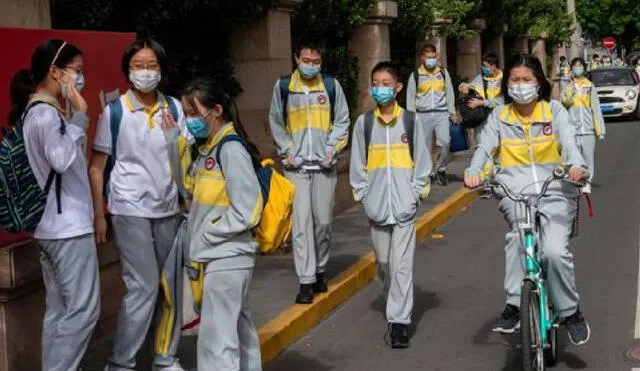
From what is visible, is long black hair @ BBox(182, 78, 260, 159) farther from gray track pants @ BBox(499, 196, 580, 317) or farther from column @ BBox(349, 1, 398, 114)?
column @ BBox(349, 1, 398, 114)

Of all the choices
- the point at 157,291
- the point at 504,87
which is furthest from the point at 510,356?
the point at 157,291

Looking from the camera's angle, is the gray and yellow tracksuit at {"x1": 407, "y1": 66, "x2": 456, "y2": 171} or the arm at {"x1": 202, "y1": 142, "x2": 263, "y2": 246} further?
the gray and yellow tracksuit at {"x1": 407, "y1": 66, "x2": 456, "y2": 171}

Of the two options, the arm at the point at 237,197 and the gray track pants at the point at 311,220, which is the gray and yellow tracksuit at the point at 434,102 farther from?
the arm at the point at 237,197

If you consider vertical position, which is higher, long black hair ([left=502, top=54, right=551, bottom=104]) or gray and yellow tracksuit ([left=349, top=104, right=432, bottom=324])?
long black hair ([left=502, top=54, right=551, bottom=104])

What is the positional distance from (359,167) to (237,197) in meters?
2.39

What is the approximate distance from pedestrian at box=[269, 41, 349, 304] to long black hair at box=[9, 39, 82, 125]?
3.09 m

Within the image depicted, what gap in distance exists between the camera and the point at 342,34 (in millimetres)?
15289

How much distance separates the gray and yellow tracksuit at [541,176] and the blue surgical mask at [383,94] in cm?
83

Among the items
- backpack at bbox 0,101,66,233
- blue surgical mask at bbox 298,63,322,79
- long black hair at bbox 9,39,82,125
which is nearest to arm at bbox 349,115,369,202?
blue surgical mask at bbox 298,63,322,79

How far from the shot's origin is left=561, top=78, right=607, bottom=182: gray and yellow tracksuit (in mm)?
14844

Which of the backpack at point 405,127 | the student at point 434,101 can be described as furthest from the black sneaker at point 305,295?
the student at point 434,101

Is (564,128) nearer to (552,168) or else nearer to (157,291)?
(552,168)

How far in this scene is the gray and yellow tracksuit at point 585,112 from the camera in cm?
1484

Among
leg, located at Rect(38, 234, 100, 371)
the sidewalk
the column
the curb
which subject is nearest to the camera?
leg, located at Rect(38, 234, 100, 371)
